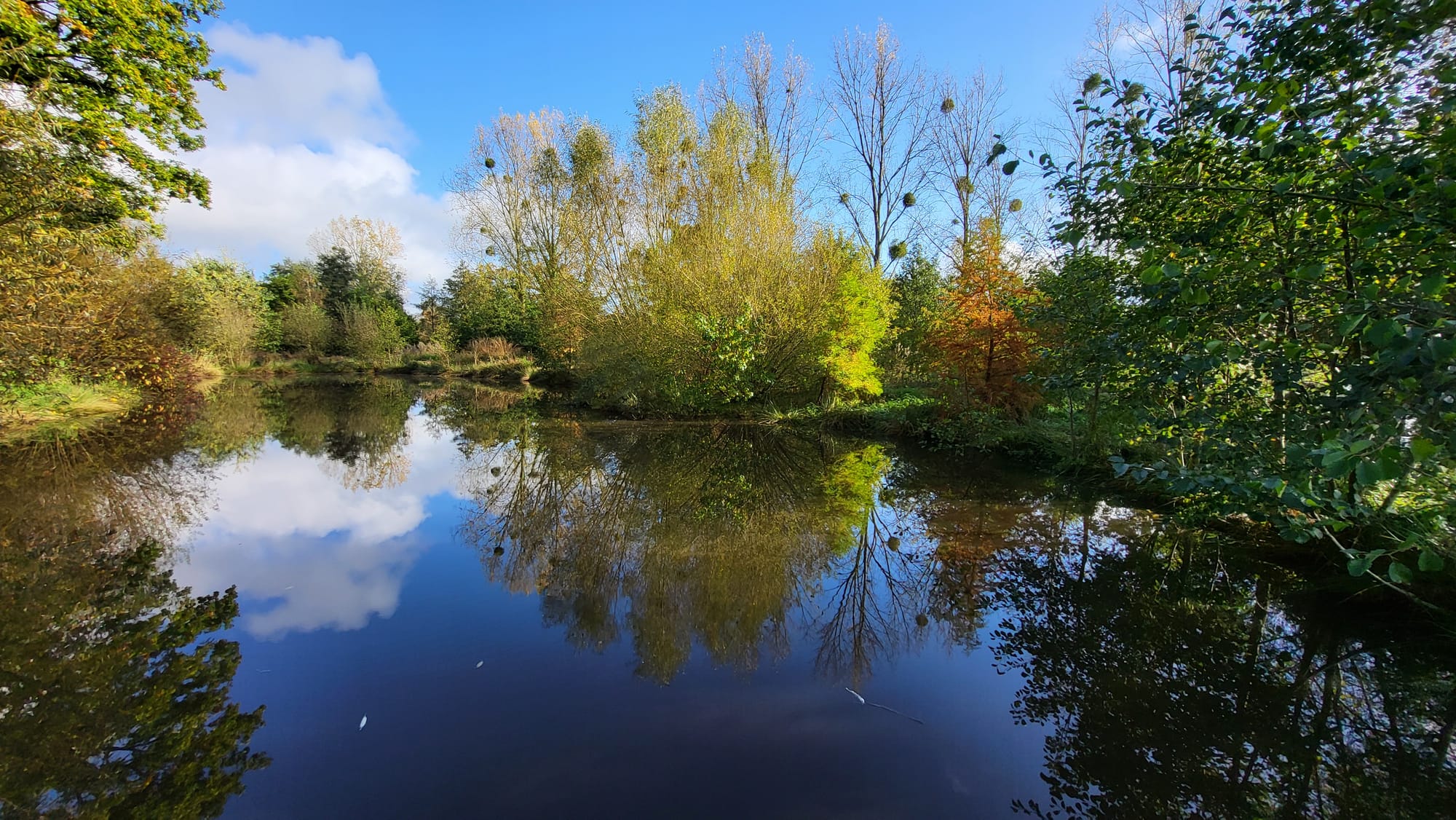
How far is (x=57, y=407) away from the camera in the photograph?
41.1ft

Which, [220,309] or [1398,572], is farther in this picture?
[220,309]

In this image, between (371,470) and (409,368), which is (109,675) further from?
(409,368)

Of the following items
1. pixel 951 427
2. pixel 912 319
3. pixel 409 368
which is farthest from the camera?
pixel 409 368

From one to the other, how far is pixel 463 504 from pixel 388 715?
4.77 metres

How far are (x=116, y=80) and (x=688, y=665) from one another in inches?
664

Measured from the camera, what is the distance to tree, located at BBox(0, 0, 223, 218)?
30.9 ft

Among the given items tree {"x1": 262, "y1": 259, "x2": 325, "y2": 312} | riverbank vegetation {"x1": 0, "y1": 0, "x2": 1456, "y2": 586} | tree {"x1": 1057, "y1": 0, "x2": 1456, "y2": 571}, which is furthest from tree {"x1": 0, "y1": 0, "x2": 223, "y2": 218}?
tree {"x1": 262, "y1": 259, "x2": 325, "y2": 312}

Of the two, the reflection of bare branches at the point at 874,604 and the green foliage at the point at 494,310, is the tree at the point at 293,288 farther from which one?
the reflection of bare branches at the point at 874,604

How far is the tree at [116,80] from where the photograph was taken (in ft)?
30.9

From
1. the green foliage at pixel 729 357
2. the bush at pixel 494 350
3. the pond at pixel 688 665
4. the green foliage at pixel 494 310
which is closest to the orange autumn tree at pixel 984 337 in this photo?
the pond at pixel 688 665

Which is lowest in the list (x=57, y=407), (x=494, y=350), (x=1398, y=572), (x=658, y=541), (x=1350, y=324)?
(x=658, y=541)

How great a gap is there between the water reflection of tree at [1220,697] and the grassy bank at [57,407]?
1602 cm

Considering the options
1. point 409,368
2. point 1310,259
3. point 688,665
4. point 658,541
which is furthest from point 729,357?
point 409,368

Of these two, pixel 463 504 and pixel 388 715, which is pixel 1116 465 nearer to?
pixel 388 715
